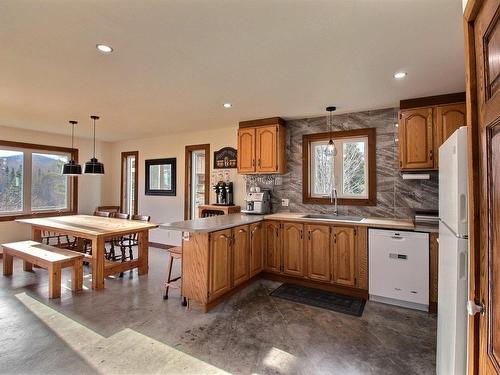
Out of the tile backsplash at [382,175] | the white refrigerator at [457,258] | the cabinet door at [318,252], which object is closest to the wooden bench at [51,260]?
the cabinet door at [318,252]

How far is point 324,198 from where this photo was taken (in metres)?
4.05

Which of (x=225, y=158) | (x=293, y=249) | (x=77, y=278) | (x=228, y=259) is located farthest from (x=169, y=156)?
(x=293, y=249)

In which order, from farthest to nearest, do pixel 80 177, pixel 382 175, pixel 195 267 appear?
pixel 80 177
pixel 382 175
pixel 195 267

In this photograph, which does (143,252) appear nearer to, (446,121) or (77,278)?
(77,278)

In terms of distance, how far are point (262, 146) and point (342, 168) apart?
4.18 feet

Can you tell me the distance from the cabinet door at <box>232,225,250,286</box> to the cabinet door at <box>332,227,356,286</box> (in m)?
1.12

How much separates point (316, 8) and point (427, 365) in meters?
2.67

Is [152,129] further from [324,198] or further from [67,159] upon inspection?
[324,198]

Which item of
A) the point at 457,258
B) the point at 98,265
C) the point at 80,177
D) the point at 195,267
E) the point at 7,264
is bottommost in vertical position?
the point at 7,264

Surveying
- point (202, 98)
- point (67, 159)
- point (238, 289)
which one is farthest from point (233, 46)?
point (67, 159)

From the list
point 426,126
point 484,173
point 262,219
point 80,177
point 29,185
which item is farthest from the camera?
point 80,177

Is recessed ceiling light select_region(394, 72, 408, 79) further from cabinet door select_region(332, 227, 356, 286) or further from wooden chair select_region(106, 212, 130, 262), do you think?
wooden chair select_region(106, 212, 130, 262)

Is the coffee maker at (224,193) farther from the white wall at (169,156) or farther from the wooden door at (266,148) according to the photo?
the wooden door at (266,148)

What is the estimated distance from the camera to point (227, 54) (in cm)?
218
